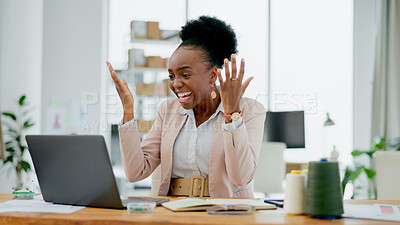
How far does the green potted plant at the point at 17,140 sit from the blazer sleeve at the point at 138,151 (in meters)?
2.59

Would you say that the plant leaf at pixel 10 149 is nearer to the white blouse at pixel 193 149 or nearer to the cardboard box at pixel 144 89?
the cardboard box at pixel 144 89

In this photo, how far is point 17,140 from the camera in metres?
4.28

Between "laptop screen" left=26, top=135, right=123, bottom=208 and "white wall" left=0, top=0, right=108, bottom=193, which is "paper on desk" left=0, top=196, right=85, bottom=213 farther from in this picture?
"white wall" left=0, top=0, right=108, bottom=193

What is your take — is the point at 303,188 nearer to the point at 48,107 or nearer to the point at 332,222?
the point at 332,222

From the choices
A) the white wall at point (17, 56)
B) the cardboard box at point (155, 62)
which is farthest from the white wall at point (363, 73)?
the white wall at point (17, 56)

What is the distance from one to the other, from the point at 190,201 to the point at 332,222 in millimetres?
442

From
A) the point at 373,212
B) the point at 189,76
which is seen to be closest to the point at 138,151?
the point at 189,76

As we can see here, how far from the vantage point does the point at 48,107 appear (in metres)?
5.59

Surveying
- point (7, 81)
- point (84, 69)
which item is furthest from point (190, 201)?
point (84, 69)

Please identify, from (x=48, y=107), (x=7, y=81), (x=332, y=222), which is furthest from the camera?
(x=48, y=107)

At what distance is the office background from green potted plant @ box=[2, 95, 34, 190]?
0.64 meters

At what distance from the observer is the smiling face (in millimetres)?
1967

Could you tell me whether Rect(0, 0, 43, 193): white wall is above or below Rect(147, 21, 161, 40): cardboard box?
below

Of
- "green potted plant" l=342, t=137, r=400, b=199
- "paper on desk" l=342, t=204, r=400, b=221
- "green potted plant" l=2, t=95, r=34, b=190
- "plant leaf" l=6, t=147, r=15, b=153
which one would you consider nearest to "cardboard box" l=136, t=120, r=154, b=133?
"green potted plant" l=2, t=95, r=34, b=190
